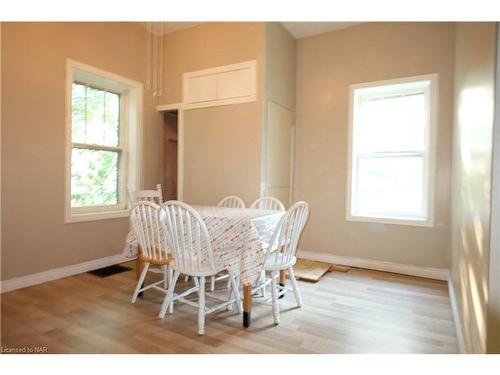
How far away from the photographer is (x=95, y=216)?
3309 millimetres

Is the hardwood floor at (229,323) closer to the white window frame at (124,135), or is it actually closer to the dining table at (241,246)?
the dining table at (241,246)

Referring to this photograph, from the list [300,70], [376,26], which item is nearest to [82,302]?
[300,70]

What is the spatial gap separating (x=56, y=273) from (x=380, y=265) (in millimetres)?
3583

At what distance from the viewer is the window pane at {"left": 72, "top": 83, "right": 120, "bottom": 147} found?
324cm

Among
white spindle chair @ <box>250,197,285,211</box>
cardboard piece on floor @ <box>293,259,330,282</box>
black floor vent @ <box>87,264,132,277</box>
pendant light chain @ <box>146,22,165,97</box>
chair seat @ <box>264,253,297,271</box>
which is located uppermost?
pendant light chain @ <box>146,22,165,97</box>

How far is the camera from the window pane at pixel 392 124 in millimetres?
3289

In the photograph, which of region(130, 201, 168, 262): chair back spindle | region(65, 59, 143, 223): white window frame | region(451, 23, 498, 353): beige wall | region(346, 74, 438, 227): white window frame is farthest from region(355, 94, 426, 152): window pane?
region(65, 59, 143, 223): white window frame

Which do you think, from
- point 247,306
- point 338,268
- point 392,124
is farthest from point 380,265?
point 247,306

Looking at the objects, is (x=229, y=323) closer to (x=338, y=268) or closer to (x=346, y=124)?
(x=338, y=268)

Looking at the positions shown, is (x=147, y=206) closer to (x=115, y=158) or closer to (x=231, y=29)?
(x=115, y=158)

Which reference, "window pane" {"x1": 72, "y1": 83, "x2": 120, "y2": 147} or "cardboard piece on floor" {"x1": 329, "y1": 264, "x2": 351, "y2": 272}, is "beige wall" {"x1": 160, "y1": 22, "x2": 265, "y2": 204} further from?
"cardboard piece on floor" {"x1": 329, "y1": 264, "x2": 351, "y2": 272}

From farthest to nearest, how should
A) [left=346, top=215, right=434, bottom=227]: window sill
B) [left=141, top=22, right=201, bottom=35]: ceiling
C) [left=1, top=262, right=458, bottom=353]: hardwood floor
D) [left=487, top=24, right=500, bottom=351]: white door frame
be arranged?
1. [left=141, top=22, right=201, bottom=35]: ceiling
2. [left=346, top=215, right=434, bottom=227]: window sill
3. [left=1, top=262, right=458, bottom=353]: hardwood floor
4. [left=487, top=24, right=500, bottom=351]: white door frame

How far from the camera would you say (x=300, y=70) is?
3885 millimetres

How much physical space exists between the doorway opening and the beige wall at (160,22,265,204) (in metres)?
0.30
